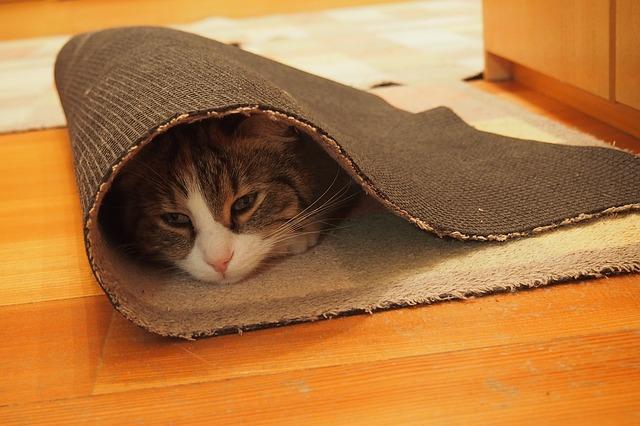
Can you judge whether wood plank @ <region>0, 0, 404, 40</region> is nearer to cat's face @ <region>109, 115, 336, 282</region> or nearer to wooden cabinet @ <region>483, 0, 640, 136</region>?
wooden cabinet @ <region>483, 0, 640, 136</region>

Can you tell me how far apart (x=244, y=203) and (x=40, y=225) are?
1.83 feet

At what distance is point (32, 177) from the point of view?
1749 mm

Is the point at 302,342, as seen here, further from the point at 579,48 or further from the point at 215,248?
the point at 579,48

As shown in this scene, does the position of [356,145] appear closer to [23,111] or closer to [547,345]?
[547,345]

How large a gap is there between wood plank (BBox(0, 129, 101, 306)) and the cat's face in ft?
0.45

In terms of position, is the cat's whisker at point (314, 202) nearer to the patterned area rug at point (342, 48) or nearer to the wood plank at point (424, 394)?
the wood plank at point (424, 394)

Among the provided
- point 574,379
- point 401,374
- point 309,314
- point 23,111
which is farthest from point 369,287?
point 23,111

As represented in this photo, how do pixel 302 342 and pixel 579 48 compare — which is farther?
pixel 579 48

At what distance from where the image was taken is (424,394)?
2.50 ft

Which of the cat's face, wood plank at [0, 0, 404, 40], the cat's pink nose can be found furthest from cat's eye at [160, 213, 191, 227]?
wood plank at [0, 0, 404, 40]

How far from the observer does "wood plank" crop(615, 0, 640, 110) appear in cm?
131

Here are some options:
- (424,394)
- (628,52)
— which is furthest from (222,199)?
(628,52)

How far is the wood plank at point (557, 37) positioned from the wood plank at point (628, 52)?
1.7 inches

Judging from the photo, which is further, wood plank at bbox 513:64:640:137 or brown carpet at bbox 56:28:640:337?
wood plank at bbox 513:64:640:137
